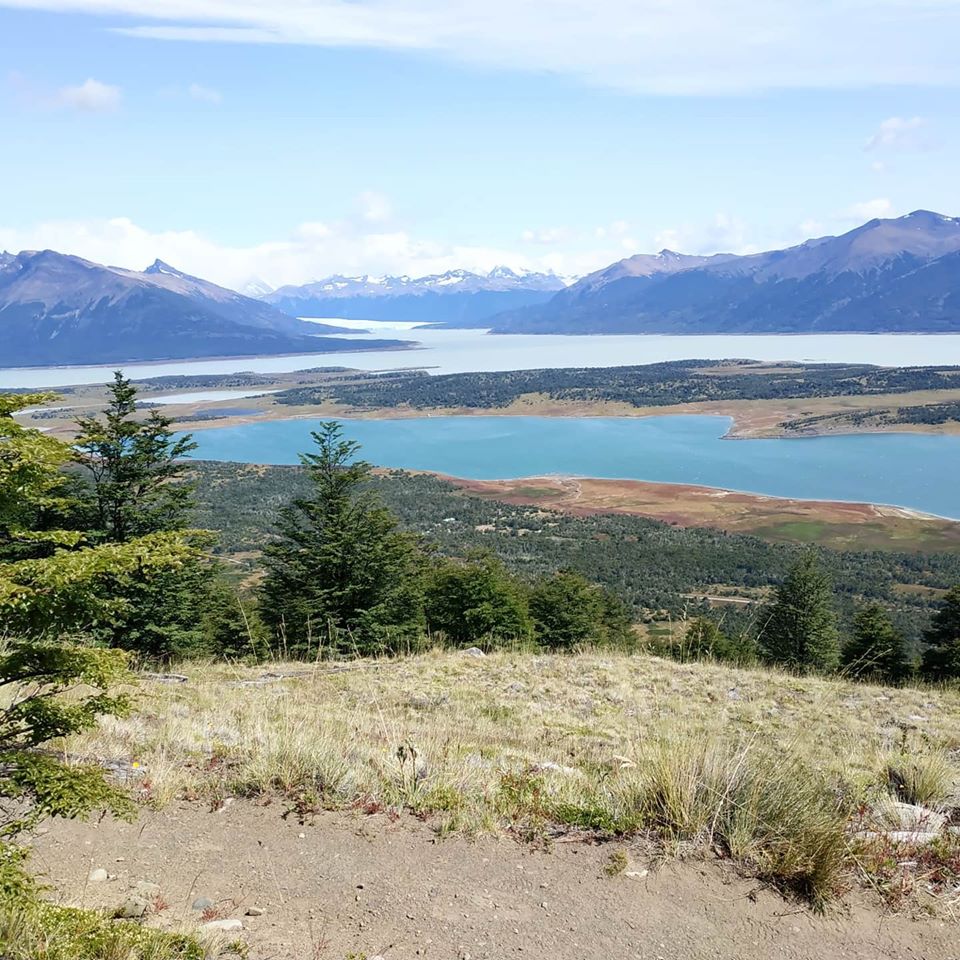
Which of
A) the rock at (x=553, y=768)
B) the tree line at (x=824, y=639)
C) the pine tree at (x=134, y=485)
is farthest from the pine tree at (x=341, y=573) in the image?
the rock at (x=553, y=768)

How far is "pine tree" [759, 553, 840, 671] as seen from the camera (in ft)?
88.5

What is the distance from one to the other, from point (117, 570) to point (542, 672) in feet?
26.4

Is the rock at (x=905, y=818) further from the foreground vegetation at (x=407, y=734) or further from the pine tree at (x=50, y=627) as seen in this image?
the pine tree at (x=50, y=627)

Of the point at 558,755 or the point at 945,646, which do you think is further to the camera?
the point at 945,646

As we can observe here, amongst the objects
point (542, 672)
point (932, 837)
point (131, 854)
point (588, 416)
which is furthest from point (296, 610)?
point (588, 416)

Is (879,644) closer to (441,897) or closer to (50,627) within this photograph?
(441,897)

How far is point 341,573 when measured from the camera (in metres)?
18.3

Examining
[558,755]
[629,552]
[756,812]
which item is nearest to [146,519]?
[558,755]

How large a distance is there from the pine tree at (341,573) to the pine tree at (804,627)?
15.1 metres

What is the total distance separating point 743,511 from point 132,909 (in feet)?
215

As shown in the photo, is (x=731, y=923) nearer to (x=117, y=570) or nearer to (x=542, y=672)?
(x=117, y=570)

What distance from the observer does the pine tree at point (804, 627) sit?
88.5ft

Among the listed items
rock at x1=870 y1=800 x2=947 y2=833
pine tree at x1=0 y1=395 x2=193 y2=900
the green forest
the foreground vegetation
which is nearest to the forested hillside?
the foreground vegetation

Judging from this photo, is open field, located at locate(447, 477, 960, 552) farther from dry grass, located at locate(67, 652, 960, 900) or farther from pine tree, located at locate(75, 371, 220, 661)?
dry grass, located at locate(67, 652, 960, 900)
